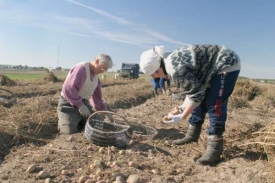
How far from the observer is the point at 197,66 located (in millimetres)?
2885

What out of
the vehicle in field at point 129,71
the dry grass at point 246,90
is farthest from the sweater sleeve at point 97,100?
the vehicle in field at point 129,71

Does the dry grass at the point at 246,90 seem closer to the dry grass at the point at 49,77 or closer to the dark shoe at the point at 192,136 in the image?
the dark shoe at the point at 192,136

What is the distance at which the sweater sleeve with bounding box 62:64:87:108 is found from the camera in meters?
3.76

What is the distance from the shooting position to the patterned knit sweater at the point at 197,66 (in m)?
2.82

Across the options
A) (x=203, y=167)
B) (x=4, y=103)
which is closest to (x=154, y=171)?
(x=203, y=167)

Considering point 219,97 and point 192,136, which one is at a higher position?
point 219,97

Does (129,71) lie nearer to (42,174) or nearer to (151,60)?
(151,60)

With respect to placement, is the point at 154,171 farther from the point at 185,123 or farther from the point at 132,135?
the point at 185,123

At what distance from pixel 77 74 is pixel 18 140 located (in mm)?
1182

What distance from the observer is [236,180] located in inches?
105

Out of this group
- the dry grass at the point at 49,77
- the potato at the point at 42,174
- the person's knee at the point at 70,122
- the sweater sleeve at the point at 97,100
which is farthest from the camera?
the dry grass at the point at 49,77

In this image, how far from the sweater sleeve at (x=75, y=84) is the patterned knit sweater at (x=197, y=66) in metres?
1.33

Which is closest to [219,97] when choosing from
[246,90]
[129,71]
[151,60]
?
[151,60]

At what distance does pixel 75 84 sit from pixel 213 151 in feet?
6.31
